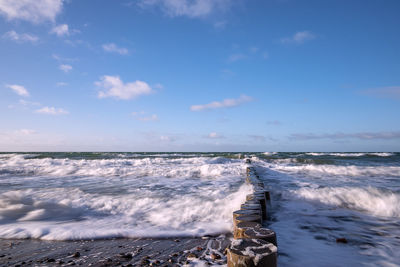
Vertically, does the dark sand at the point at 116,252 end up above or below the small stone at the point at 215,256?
below

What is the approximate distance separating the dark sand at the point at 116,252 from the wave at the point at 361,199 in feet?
10.7

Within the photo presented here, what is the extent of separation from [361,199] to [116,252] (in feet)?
16.7

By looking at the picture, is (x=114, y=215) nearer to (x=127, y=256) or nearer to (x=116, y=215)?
(x=116, y=215)

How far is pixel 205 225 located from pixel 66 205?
3.01 metres

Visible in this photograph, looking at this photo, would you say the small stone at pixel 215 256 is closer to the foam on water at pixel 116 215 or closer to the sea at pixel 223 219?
the sea at pixel 223 219

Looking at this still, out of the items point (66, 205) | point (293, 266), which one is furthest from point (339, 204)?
point (66, 205)

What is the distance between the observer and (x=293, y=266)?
2.29 metres

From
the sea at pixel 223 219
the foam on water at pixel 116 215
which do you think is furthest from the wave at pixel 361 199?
the foam on water at pixel 116 215

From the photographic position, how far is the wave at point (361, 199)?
459 cm

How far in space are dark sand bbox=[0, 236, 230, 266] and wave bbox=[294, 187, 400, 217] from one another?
3257mm

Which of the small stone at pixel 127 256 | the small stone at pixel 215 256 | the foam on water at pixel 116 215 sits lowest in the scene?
the foam on water at pixel 116 215

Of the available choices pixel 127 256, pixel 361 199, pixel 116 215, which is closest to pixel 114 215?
pixel 116 215

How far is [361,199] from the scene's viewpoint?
5.13m

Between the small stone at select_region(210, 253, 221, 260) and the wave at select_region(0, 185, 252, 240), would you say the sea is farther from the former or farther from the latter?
the small stone at select_region(210, 253, 221, 260)
